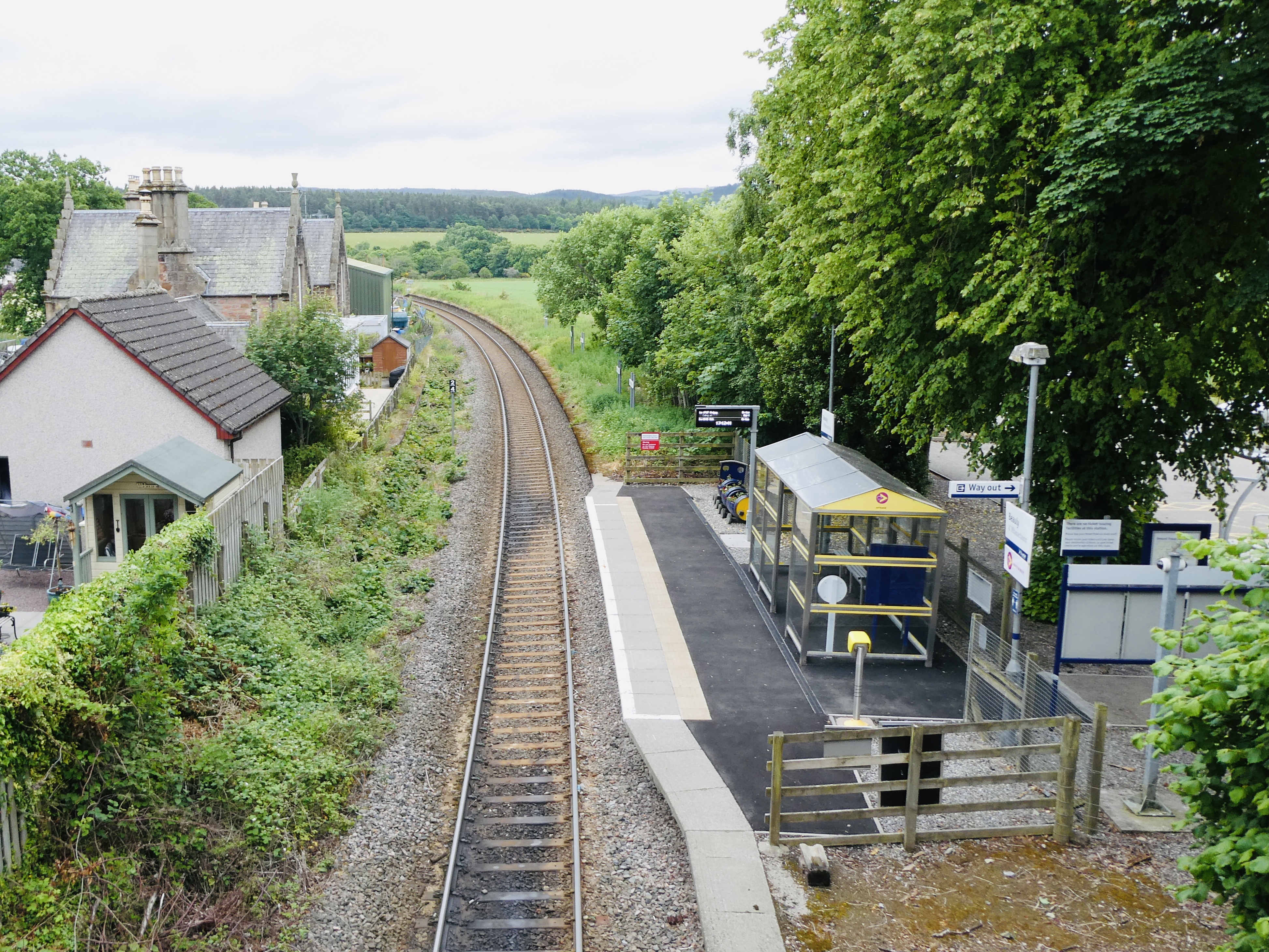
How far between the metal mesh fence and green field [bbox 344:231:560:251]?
474ft

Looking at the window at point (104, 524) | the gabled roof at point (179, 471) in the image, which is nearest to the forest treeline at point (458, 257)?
the gabled roof at point (179, 471)

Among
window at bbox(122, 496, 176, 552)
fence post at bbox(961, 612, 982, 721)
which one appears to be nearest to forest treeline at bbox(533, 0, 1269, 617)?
fence post at bbox(961, 612, 982, 721)

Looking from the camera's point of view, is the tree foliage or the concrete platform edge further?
the concrete platform edge

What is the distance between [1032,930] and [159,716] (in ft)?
28.1

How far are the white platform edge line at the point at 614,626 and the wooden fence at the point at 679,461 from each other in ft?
13.7

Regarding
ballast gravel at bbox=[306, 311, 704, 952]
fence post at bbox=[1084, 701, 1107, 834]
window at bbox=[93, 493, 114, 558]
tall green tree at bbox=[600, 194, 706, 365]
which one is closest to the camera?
ballast gravel at bbox=[306, 311, 704, 952]

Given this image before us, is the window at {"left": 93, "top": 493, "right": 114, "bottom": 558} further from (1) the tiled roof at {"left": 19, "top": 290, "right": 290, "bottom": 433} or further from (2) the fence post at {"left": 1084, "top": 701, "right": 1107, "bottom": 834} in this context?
(2) the fence post at {"left": 1084, "top": 701, "right": 1107, "bottom": 834}

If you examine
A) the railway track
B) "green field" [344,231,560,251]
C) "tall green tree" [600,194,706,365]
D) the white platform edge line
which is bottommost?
the railway track

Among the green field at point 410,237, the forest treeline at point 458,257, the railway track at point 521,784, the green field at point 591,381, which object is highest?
the green field at point 410,237

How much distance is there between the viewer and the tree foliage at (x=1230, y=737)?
611 cm

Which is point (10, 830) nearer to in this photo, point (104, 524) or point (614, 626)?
point (104, 524)

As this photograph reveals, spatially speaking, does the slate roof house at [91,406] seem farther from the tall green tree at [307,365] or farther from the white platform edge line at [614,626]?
the white platform edge line at [614,626]

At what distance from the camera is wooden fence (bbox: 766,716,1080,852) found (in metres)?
10.0

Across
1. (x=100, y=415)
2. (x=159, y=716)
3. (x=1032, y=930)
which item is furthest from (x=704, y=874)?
(x=100, y=415)
